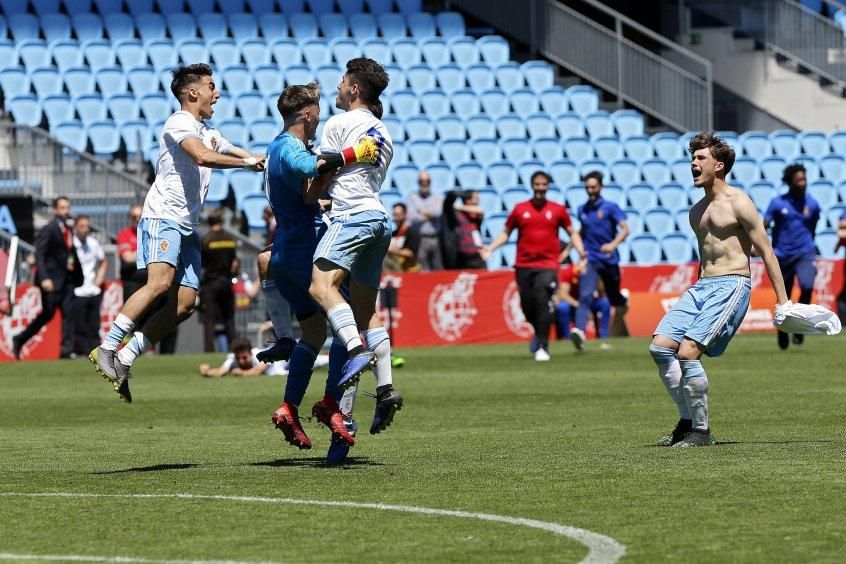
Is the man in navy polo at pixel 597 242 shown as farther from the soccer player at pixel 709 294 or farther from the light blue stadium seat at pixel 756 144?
the light blue stadium seat at pixel 756 144

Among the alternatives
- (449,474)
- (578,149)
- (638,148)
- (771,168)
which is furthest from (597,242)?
(449,474)

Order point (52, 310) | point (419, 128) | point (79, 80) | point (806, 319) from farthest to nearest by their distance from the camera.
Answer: point (419, 128), point (79, 80), point (52, 310), point (806, 319)

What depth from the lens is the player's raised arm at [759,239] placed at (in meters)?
9.79

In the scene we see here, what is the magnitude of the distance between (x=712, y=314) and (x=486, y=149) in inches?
821

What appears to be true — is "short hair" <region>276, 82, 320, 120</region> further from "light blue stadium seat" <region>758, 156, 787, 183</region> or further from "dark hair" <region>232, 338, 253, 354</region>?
"light blue stadium seat" <region>758, 156, 787, 183</region>

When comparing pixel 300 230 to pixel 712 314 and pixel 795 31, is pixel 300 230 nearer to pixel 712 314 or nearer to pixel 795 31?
pixel 712 314

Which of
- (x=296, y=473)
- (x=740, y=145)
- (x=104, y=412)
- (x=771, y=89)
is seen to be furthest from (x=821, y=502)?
(x=771, y=89)

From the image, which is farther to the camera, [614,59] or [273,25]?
[614,59]

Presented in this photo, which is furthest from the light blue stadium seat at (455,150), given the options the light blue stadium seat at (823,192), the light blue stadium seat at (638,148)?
the light blue stadium seat at (823,192)

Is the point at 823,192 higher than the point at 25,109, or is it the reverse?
the point at 25,109

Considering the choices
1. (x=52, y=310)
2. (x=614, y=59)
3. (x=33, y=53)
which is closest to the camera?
(x=52, y=310)

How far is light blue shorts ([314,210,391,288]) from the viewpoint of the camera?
8.98 meters

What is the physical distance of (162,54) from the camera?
100 feet

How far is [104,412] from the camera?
13953 mm
